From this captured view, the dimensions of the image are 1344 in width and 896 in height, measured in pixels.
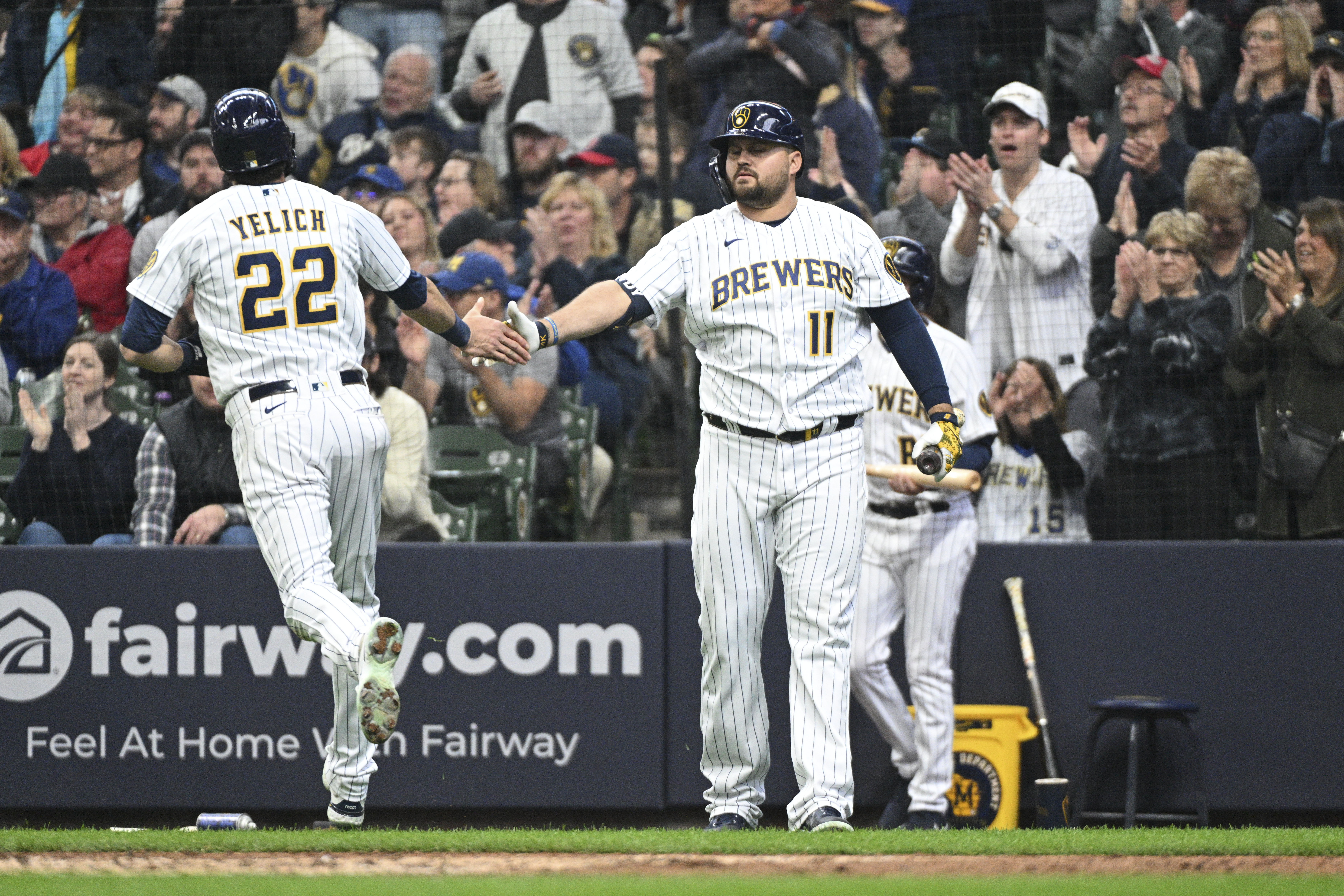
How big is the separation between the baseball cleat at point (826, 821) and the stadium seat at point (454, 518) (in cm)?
262

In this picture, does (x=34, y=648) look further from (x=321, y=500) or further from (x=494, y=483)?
(x=321, y=500)

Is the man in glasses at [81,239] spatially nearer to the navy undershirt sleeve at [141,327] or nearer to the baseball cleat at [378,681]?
the navy undershirt sleeve at [141,327]

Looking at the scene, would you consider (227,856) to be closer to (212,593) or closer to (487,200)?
(212,593)

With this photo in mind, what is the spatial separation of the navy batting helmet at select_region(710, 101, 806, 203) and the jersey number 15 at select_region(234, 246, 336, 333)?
1179 millimetres

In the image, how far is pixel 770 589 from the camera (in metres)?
4.47

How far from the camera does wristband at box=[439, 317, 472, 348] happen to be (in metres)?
4.43

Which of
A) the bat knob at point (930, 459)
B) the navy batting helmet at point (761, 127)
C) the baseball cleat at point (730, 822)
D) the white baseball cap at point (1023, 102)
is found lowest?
the baseball cleat at point (730, 822)

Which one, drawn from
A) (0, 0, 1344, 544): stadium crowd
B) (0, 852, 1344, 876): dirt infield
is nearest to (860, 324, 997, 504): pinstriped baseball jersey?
(0, 0, 1344, 544): stadium crowd

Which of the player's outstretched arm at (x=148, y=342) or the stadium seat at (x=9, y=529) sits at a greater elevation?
the player's outstretched arm at (x=148, y=342)

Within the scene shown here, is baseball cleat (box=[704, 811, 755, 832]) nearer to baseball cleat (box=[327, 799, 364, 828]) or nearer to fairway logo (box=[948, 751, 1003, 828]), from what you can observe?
baseball cleat (box=[327, 799, 364, 828])

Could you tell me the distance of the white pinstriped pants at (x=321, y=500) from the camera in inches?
164

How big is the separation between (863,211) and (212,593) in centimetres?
318

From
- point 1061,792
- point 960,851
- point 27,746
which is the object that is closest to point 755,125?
point 960,851

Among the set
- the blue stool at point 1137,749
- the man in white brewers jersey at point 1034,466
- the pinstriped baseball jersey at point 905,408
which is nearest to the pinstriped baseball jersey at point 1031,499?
the man in white brewers jersey at point 1034,466
